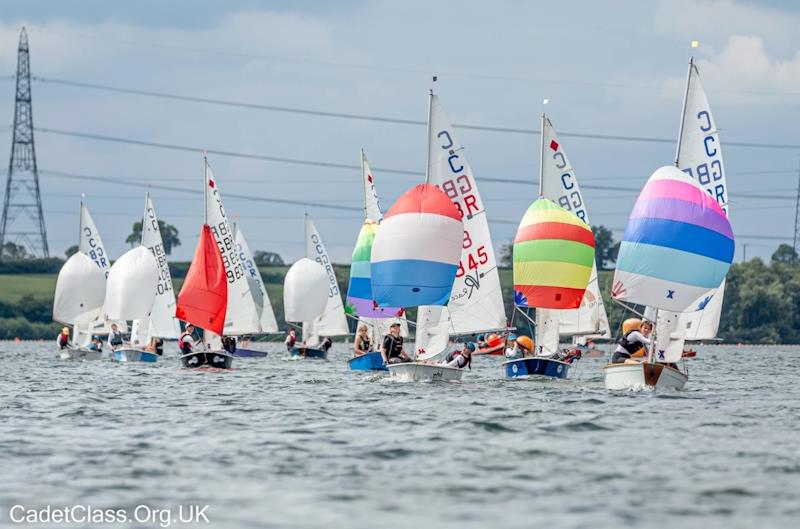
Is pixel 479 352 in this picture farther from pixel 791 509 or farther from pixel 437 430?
pixel 791 509

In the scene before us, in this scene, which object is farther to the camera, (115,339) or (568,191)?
(115,339)

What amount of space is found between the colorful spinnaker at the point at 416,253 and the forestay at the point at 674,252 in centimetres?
602

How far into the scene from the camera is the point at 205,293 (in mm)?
52844

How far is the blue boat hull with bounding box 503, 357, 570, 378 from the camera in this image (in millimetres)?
42812

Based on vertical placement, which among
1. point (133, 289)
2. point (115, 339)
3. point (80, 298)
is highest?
point (133, 289)

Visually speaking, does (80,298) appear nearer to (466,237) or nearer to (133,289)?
(133,289)

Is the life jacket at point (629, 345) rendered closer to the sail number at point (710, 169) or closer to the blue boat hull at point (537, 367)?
the blue boat hull at point (537, 367)

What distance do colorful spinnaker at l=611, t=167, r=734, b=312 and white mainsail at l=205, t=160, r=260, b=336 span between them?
88.3 feet

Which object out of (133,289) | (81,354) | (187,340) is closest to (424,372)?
(187,340)

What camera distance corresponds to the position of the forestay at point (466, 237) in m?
44.4

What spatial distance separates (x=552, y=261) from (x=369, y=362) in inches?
401

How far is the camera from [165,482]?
1914 centimetres
